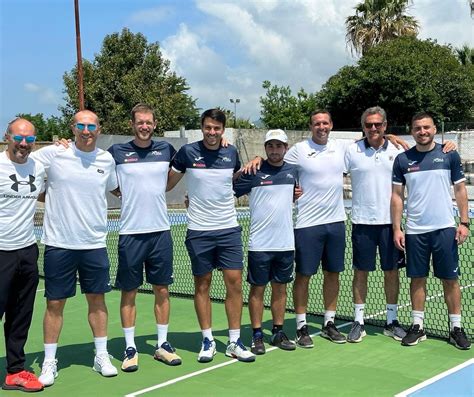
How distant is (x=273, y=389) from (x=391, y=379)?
940 millimetres

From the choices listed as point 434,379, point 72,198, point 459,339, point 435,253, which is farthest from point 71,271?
point 459,339

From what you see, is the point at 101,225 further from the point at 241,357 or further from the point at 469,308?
the point at 469,308

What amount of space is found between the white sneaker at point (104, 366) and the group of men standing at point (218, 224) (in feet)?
0.04

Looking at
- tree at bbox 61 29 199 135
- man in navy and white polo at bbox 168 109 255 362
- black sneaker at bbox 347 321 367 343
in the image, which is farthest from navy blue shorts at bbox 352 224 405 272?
tree at bbox 61 29 199 135

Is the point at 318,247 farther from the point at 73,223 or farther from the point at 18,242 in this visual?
the point at 18,242

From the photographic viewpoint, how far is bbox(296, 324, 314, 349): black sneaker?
5836 millimetres

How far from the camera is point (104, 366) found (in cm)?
516

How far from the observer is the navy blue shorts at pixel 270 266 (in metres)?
5.66

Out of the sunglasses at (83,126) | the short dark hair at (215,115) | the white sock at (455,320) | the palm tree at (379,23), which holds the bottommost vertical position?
the white sock at (455,320)

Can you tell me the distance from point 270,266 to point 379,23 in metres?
38.2

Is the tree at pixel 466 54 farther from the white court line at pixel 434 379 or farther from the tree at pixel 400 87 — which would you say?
the white court line at pixel 434 379

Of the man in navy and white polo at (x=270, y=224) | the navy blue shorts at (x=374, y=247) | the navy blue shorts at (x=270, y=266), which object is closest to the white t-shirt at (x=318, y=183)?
the man in navy and white polo at (x=270, y=224)

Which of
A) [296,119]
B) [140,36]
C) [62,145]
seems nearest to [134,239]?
[62,145]

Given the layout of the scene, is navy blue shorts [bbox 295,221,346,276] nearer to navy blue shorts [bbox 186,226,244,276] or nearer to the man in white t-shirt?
navy blue shorts [bbox 186,226,244,276]
